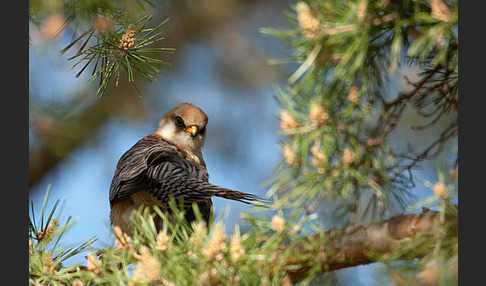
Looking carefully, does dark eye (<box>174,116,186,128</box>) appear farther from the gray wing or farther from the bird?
the gray wing

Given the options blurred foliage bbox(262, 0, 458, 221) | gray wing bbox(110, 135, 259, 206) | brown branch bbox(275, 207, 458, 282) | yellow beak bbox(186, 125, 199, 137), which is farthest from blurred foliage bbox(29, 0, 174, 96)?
yellow beak bbox(186, 125, 199, 137)

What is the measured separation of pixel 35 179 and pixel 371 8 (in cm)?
Result: 352

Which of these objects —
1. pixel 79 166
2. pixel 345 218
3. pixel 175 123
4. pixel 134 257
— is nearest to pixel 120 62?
pixel 134 257

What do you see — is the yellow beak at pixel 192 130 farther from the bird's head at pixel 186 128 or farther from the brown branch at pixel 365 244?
the brown branch at pixel 365 244

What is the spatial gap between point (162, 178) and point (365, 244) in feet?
2.71

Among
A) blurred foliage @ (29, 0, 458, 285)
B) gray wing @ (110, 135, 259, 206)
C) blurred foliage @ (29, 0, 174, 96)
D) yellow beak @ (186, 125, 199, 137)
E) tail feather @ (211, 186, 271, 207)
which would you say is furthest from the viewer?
yellow beak @ (186, 125, 199, 137)

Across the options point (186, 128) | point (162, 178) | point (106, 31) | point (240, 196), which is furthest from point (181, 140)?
point (240, 196)

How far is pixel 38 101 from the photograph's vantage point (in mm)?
3387

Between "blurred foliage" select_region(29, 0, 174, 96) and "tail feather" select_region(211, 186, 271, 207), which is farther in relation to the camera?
"blurred foliage" select_region(29, 0, 174, 96)

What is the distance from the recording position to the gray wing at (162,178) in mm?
1761

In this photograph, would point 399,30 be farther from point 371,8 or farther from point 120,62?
point 120,62

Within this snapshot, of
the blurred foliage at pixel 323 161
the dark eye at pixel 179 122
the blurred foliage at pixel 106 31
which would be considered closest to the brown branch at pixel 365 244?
the blurred foliage at pixel 323 161

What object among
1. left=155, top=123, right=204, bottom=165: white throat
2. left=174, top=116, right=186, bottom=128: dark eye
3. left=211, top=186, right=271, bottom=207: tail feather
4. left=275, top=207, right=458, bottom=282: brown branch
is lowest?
left=275, top=207, right=458, bottom=282: brown branch

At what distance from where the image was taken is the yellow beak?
281 centimetres
